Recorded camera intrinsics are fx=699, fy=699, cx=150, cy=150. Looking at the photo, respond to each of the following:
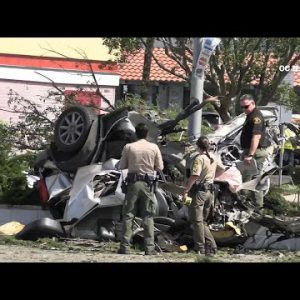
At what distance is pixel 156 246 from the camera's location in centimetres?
976

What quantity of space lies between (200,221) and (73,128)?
302cm

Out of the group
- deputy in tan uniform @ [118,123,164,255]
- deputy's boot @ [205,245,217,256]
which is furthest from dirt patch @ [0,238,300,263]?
deputy in tan uniform @ [118,123,164,255]

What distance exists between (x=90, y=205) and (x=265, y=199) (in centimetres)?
289

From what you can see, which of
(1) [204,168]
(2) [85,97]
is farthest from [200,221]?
(2) [85,97]

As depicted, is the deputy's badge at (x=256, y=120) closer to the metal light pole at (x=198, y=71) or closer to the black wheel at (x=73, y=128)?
the metal light pole at (x=198, y=71)

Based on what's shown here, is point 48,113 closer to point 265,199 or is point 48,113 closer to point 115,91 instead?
point 265,199

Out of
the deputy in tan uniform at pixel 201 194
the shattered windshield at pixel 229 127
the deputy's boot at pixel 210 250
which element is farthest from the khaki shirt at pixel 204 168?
the shattered windshield at pixel 229 127

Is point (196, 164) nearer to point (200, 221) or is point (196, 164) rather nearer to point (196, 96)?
point (200, 221)

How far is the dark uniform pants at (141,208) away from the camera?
30.4 ft

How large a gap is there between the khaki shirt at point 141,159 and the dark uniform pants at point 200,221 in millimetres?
696
